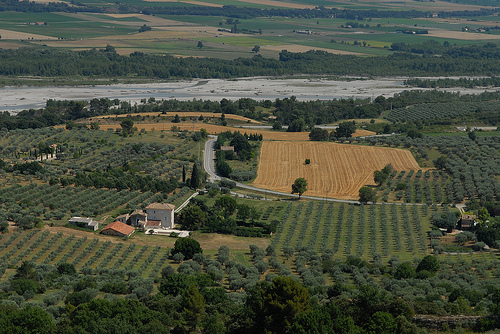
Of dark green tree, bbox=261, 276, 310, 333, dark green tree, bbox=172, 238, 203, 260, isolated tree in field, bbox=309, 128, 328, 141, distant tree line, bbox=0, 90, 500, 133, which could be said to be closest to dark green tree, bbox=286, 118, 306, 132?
distant tree line, bbox=0, 90, 500, 133

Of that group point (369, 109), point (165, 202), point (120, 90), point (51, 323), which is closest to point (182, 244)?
point (165, 202)

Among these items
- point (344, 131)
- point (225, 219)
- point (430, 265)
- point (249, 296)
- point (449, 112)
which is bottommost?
point (449, 112)

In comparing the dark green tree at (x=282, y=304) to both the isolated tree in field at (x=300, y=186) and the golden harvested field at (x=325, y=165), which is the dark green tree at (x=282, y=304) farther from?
the golden harvested field at (x=325, y=165)

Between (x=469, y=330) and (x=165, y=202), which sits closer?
(x=469, y=330)

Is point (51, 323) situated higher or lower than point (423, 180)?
higher

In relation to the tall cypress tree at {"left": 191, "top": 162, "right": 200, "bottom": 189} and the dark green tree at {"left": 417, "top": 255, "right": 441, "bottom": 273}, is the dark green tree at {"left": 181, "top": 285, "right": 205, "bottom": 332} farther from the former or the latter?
the tall cypress tree at {"left": 191, "top": 162, "right": 200, "bottom": 189}

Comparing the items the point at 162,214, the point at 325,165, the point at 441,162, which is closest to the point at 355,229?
the point at 162,214

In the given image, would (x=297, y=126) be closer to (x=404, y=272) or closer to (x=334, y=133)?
(x=334, y=133)

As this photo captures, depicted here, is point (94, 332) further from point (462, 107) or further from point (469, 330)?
point (462, 107)
